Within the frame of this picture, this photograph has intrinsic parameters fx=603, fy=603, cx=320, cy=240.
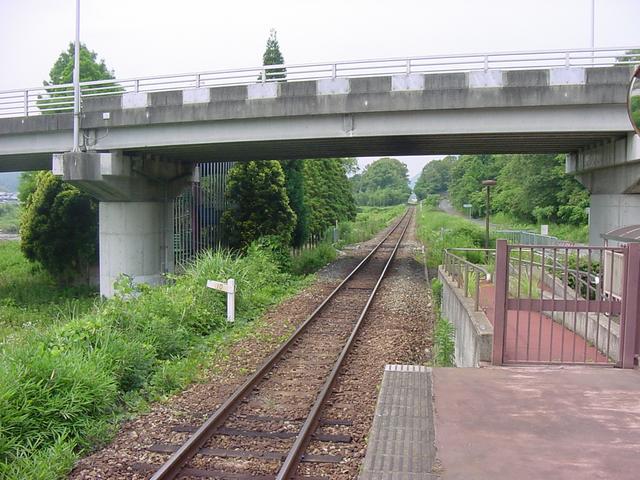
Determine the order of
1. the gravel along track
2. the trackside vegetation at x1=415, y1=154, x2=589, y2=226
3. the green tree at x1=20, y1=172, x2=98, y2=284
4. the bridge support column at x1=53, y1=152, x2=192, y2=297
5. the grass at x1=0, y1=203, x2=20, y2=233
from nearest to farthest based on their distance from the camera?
1. the gravel along track
2. the bridge support column at x1=53, y1=152, x2=192, y2=297
3. the green tree at x1=20, y1=172, x2=98, y2=284
4. the trackside vegetation at x1=415, y1=154, x2=589, y2=226
5. the grass at x1=0, y1=203, x2=20, y2=233

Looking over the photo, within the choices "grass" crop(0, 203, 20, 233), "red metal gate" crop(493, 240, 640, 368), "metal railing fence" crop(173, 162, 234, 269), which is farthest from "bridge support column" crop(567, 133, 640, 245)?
"grass" crop(0, 203, 20, 233)

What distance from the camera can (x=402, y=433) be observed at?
16.5 feet

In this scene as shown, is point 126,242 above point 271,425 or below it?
above

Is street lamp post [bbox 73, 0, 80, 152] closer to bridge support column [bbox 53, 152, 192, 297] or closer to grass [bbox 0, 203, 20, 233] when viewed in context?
bridge support column [bbox 53, 152, 192, 297]

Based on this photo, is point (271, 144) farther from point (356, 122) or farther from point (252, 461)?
point (252, 461)

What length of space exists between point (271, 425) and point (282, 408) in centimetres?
61

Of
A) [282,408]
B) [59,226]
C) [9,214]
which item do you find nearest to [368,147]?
[59,226]

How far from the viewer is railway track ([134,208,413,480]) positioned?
582 cm

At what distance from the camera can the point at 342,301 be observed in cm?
1661

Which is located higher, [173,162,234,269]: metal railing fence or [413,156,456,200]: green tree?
[413,156,456,200]: green tree

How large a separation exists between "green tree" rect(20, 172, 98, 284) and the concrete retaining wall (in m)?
18.6

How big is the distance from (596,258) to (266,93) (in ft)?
33.8

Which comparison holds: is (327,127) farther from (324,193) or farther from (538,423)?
(324,193)

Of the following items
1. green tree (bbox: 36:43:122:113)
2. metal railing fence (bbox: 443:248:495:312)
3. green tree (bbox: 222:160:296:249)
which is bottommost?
metal railing fence (bbox: 443:248:495:312)
